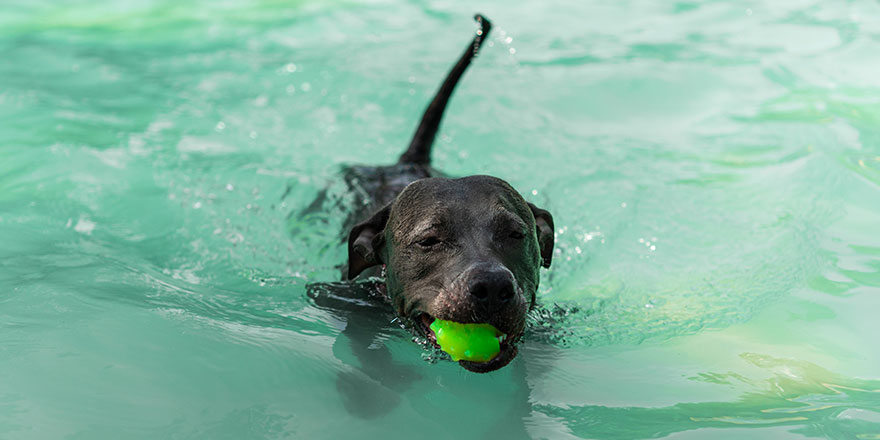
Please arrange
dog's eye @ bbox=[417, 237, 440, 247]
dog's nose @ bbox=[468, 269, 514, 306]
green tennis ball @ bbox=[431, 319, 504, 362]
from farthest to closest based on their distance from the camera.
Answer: dog's eye @ bbox=[417, 237, 440, 247] → green tennis ball @ bbox=[431, 319, 504, 362] → dog's nose @ bbox=[468, 269, 514, 306]

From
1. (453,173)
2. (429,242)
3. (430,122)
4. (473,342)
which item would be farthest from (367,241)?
(453,173)

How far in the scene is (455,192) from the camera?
3.46 m

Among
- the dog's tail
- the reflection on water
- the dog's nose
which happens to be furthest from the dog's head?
the dog's tail

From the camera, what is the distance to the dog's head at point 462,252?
9.48 ft

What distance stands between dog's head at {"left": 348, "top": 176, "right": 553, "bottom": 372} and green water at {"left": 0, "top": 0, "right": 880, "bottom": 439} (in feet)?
1.09

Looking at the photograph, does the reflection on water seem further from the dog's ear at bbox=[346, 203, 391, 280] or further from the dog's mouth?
the dog's ear at bbox=[346, 203, 391, 280]

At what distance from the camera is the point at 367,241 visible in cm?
384

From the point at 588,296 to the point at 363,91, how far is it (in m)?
4.56

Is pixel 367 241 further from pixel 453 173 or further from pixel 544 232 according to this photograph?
pixel 453 173

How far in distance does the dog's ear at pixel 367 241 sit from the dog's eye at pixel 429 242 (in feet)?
1.73

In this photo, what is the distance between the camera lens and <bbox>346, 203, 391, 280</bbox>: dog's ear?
3820mm

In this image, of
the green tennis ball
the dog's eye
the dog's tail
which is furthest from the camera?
the dog's tail

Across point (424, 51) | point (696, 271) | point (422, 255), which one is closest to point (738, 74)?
point (424, 51)

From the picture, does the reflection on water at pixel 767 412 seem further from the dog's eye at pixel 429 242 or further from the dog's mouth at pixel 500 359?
the dog's eye at pixel 429 242
